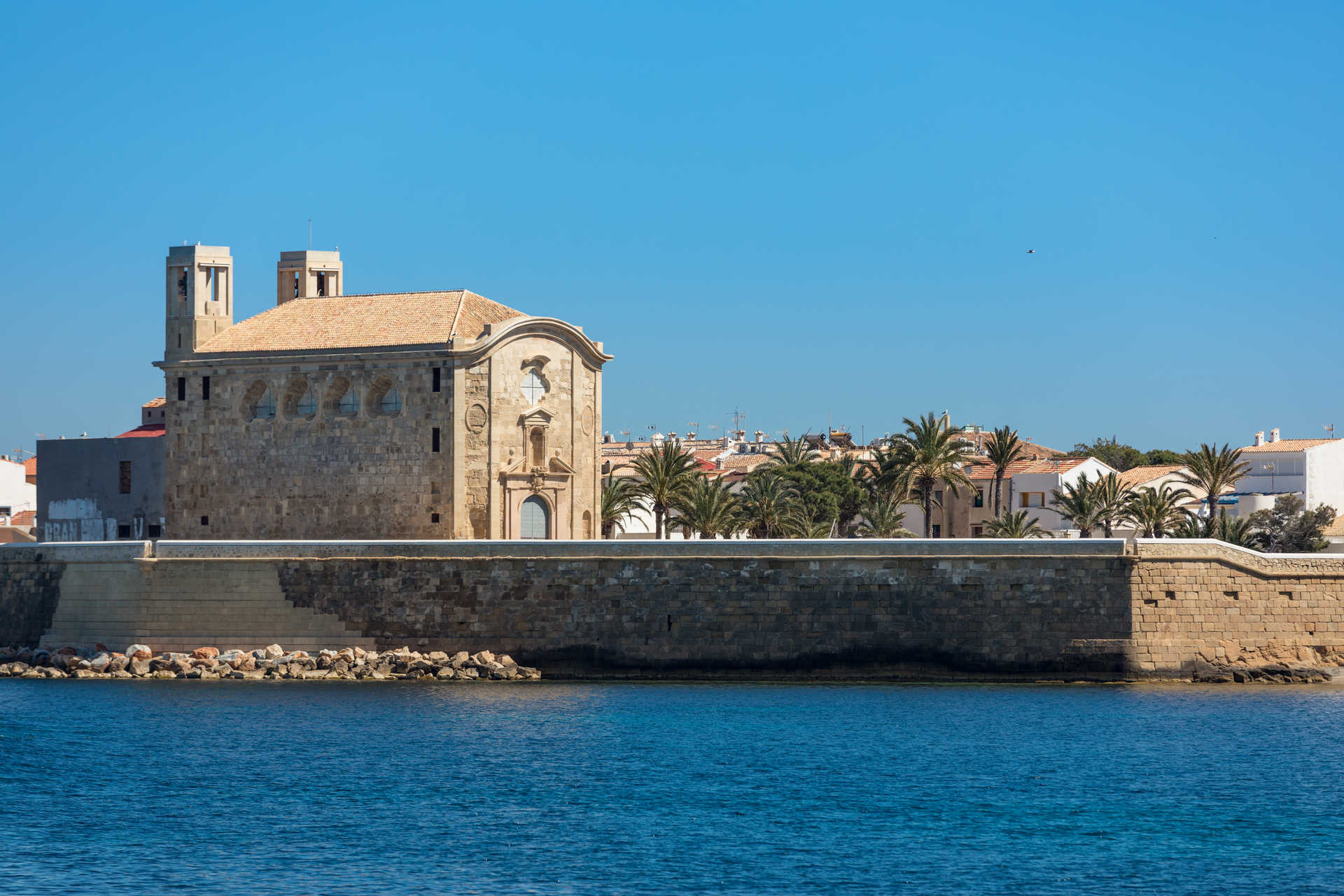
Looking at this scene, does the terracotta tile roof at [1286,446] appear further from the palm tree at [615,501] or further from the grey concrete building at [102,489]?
the grey concrete building at [102,489]

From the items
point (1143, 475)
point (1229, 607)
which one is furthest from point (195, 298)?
point (1143, 475)

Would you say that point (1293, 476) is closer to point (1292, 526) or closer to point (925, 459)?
point (1292, 526)

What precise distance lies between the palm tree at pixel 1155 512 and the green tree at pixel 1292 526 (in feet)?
8.13

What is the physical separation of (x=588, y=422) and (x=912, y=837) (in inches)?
892

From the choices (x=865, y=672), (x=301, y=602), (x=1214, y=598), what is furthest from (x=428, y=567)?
(x=1214, y=598)

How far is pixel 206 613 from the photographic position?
37.9 meters

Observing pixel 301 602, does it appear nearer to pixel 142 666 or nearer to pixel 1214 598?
pixel 142 666

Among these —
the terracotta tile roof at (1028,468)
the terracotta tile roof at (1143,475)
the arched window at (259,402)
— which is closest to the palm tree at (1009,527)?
the terracotta tile roof at (1028,468)

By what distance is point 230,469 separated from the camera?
43.6 meters

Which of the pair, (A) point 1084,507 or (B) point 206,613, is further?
(A) point 1084,507

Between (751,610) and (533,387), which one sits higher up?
(533,387)

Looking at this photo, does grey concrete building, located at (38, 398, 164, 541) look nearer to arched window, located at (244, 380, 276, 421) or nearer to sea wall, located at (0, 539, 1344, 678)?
arched window, located at (244, 380, 276, 421)

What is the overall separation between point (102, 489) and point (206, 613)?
953cm

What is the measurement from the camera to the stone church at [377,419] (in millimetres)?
41562
